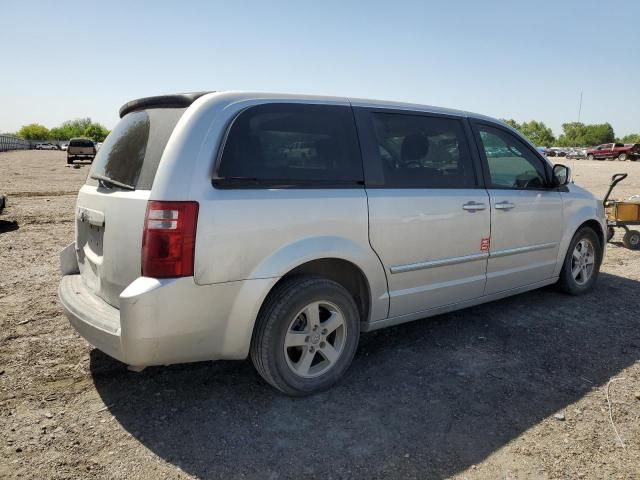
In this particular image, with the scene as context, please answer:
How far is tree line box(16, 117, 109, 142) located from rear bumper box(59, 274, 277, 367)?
530 ft

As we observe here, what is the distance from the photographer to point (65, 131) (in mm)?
158375

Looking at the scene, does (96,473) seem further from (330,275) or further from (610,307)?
(610,307)

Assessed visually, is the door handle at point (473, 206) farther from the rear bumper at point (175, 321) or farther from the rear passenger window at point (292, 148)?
the rear bumper at point (175, 321)

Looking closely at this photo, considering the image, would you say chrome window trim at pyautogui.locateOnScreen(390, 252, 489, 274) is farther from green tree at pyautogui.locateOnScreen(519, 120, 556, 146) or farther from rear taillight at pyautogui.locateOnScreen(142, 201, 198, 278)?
green tree at pyautogui.locateOnScreen(519, 120, 556, 146)

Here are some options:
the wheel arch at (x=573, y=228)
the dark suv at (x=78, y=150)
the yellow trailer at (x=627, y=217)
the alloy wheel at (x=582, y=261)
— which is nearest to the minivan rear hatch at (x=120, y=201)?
the wheel arch at (x=573, y=228)

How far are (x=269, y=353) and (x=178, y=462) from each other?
76 centimetres

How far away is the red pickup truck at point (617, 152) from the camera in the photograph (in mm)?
44125

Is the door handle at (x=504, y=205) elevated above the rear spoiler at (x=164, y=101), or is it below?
below

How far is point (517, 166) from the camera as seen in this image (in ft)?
15.0

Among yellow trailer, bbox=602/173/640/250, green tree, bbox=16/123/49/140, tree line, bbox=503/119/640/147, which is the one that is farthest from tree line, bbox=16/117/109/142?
yellow trailer, bbox=602/173/640/250

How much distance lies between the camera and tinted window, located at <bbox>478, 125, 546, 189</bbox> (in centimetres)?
429

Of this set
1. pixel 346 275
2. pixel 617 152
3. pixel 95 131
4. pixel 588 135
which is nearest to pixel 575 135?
pixel 588 135

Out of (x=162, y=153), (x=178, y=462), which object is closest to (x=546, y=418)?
(x=178, y=462)

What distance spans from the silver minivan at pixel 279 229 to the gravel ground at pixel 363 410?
13.1 inches
